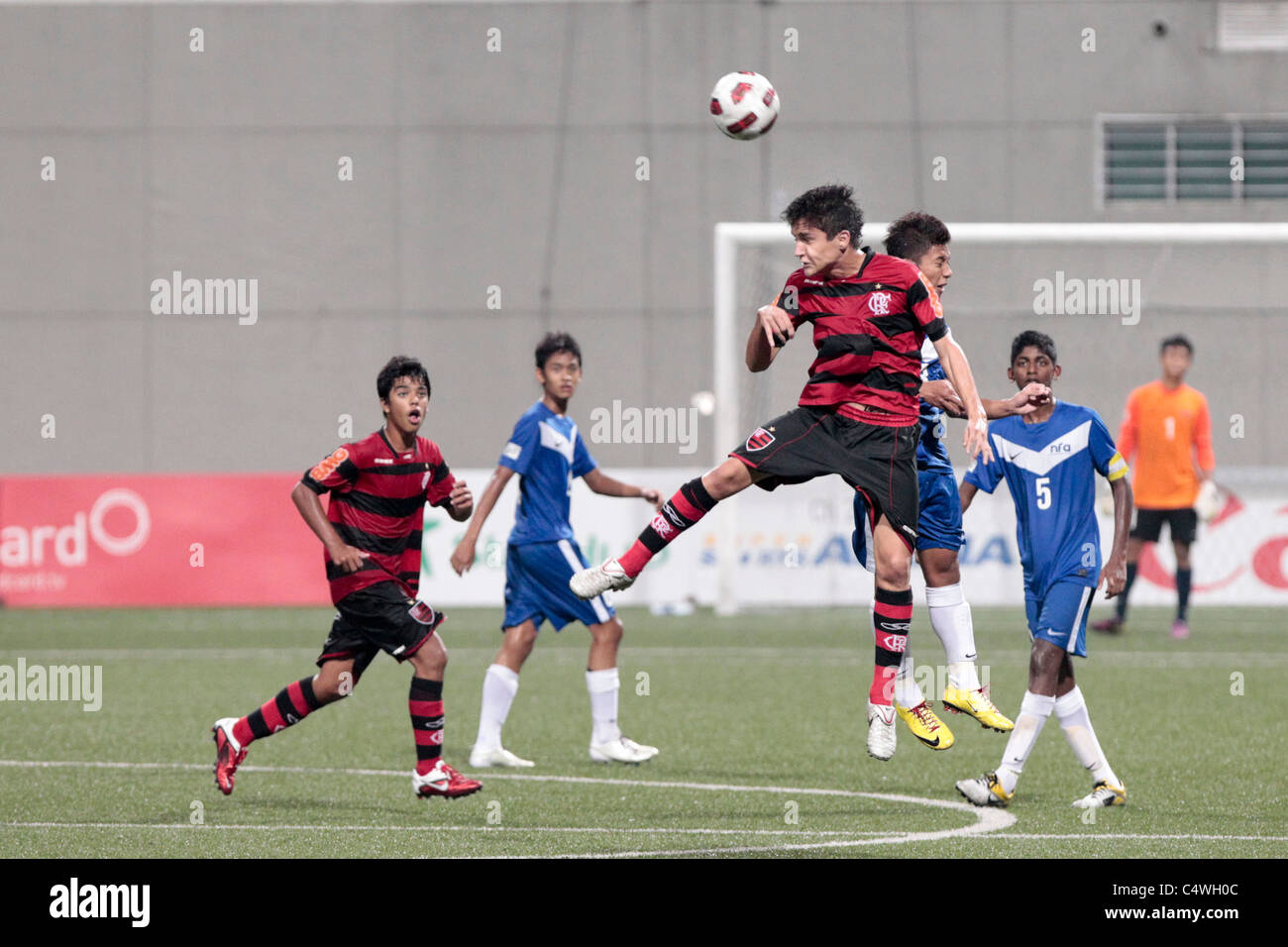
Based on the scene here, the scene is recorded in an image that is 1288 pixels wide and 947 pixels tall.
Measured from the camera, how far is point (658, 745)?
10.1 meters

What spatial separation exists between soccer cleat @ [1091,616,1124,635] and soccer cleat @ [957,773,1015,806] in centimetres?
922

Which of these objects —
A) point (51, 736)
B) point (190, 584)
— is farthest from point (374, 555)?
point (190, 584)

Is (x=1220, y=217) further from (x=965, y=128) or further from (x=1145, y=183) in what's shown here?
(x=965, y=128)

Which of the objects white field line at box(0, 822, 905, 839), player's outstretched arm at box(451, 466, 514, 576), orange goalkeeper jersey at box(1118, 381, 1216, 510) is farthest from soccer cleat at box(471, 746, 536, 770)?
orange goalkeeper jersey at box(1118, 381, 1216, 510)

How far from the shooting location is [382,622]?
7801mm

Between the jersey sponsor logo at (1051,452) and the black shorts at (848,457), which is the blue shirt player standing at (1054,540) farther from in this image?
the black shorts at (848,457)

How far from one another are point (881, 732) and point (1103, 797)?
1438 mm

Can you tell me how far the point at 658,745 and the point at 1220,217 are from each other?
60.1 feet

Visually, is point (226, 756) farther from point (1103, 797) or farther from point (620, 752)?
point (1103, 797)

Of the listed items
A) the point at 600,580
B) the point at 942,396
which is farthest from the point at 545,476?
the point at 942,396

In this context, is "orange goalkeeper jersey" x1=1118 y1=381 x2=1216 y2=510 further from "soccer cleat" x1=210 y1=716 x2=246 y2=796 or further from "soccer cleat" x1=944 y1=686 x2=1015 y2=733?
"soccer cleat" x1=210 y1=716 x2=246 y2=796

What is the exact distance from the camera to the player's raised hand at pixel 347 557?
763cm

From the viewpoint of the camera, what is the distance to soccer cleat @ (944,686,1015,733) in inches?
281
